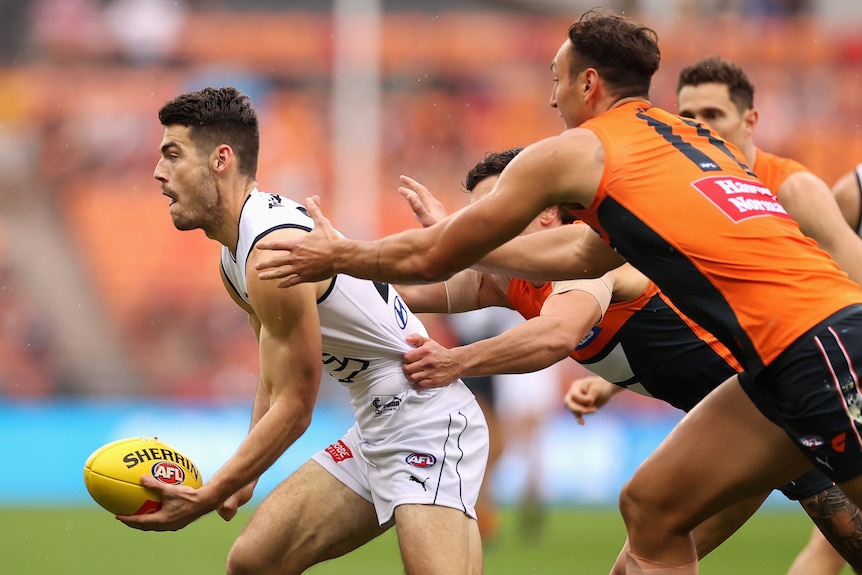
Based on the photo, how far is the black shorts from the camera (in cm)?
421

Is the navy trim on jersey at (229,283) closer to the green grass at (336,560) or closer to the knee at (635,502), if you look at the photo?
the knee at (635,502)

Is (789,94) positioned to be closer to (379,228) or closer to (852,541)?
(379,228)

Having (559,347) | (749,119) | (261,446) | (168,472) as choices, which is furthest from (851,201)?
(168,472)

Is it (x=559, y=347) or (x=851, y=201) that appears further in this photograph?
(x=851, y=201)

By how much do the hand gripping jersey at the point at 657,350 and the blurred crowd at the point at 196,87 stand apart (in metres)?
15.0

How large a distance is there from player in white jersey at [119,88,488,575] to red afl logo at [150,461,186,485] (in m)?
0.12

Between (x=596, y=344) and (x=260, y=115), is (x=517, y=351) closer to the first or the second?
(x=596, y=344)

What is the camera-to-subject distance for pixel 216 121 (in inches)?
214

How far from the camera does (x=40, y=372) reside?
65.5 ft

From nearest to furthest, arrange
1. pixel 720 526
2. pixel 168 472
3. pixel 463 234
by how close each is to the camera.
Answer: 1. pixel 463 234
2. pixel 168 472
3. pixel 720 526

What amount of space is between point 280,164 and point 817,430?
18528mm

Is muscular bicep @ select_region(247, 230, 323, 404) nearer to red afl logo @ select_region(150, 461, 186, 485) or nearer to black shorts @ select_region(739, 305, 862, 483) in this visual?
red afl logo @ select_region(150, 461, 186, 485)

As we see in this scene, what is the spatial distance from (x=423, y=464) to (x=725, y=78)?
347 centimetres

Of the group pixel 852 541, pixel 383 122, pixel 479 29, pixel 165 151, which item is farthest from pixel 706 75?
pixel 479 29
